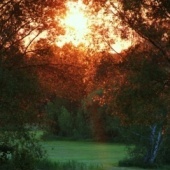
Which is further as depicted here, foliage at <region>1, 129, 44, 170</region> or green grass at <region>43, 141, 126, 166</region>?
green grass at <region>43, 141, 126, 166</region>

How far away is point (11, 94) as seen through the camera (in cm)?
2211

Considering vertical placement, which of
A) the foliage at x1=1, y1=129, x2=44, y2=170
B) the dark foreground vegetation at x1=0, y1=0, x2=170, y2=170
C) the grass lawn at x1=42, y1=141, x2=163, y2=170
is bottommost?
the grass lawn at x1=42, y1=141, x2=163, y2=170

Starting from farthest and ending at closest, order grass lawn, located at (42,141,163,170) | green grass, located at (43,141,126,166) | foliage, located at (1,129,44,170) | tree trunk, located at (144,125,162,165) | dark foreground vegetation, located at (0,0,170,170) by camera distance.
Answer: green grass, located at (43,141,126,166), grass lawn, located at (42,141,163,170), tree trunk, located at (144,125,162,165), foliage, located at (1,129,44,170), dark foreground vegetation, located at (0,0,170,170)

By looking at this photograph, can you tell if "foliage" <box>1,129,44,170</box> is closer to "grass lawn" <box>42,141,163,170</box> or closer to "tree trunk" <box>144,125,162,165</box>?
"grass lawn" <box>42,141,163,170</box>

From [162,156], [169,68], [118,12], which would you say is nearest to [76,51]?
[118,12]

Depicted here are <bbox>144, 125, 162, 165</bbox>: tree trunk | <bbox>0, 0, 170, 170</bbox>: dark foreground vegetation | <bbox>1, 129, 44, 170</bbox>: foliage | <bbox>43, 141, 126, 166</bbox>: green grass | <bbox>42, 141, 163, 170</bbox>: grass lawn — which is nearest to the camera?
<bbox>0, 0, 170, 170</bbox>: dark foreground vegetation

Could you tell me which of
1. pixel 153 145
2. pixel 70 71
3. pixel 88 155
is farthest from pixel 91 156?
pixel 70 71

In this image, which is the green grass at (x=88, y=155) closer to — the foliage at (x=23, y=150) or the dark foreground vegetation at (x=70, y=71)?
the dark foreground vegetation at (x=70, y=71)

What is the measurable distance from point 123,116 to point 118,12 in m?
4.25

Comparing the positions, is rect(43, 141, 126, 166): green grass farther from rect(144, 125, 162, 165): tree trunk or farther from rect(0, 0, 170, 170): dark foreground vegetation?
rect(0, 0, 170, 170): dark foreground vegetation

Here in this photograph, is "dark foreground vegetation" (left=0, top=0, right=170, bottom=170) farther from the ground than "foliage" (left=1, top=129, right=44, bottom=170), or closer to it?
farther from the ground

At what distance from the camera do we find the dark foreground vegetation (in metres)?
21.2

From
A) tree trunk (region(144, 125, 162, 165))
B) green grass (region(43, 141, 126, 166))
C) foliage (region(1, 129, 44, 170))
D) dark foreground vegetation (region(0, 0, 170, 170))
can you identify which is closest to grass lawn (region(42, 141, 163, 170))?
green grass (region(43, 141, 126, 166))

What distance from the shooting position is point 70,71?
2714 cm
